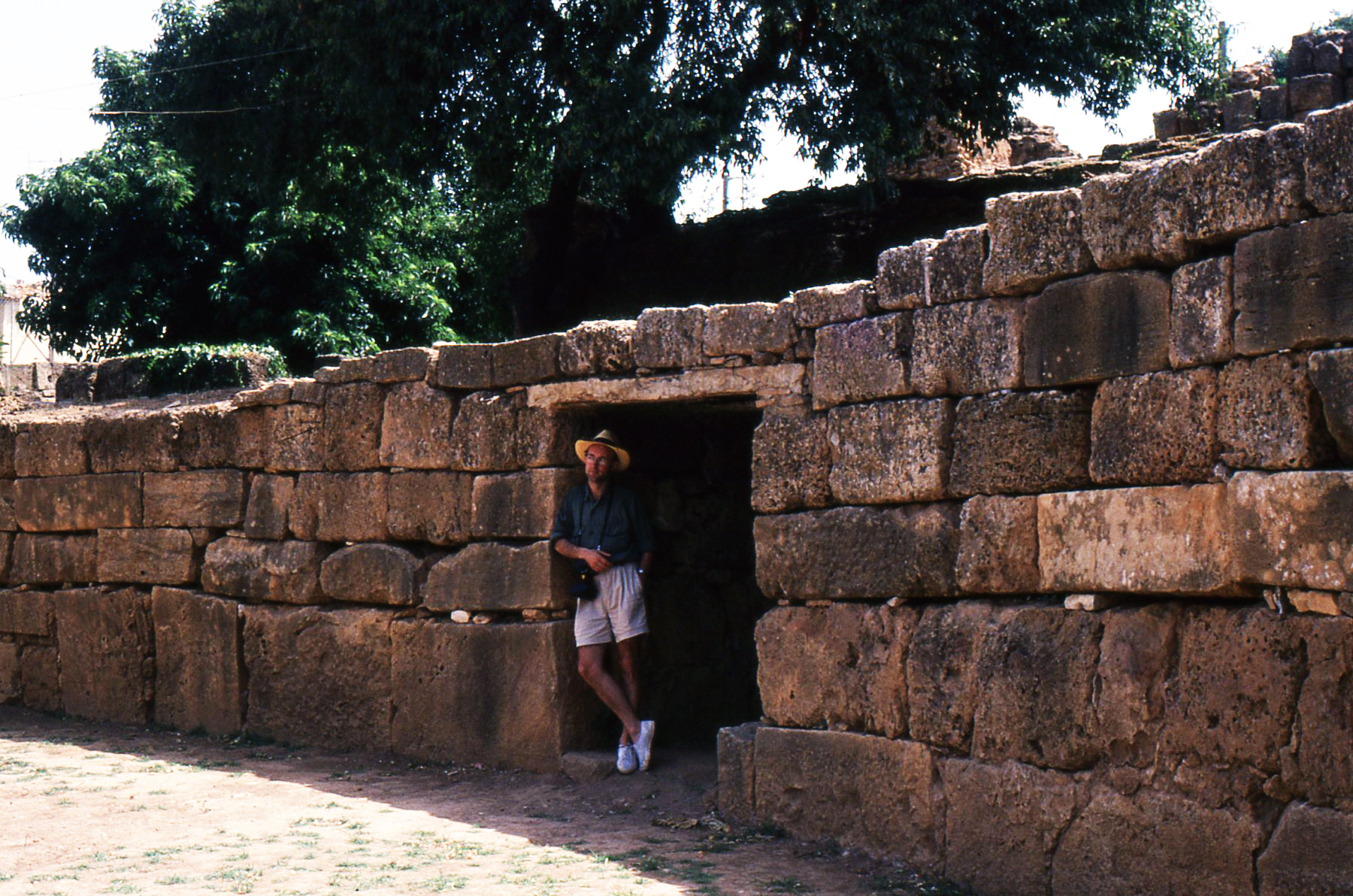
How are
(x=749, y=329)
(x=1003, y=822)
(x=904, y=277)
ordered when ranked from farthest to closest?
(x=749, y=329) → (x=904, y=277) → (x=1003, y=822)

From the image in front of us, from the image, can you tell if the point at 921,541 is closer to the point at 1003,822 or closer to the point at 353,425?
the point at 1003,822

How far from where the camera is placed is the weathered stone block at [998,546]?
5562 mm

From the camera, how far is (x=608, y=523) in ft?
25.4

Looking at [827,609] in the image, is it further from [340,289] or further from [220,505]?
[340,289]

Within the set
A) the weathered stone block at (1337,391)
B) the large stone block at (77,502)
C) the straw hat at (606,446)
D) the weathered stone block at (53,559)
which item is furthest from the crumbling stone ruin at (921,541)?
the weathered stone block at (53,559)

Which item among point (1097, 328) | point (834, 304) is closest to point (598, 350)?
point (834, 304)

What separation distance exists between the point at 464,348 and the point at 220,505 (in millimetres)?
2528

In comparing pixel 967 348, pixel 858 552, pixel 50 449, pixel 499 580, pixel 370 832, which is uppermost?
pixel 967 348

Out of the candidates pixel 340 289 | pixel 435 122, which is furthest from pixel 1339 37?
pixel 340 289

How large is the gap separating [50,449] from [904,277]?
7.48 meters

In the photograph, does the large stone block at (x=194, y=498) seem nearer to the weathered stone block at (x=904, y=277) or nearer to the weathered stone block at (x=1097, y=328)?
the weathered stone block at (x=904, y=277)

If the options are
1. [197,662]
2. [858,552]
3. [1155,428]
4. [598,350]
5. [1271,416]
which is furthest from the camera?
[197,662]

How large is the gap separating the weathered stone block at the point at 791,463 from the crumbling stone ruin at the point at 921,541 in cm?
2

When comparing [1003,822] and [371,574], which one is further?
[371,574]
